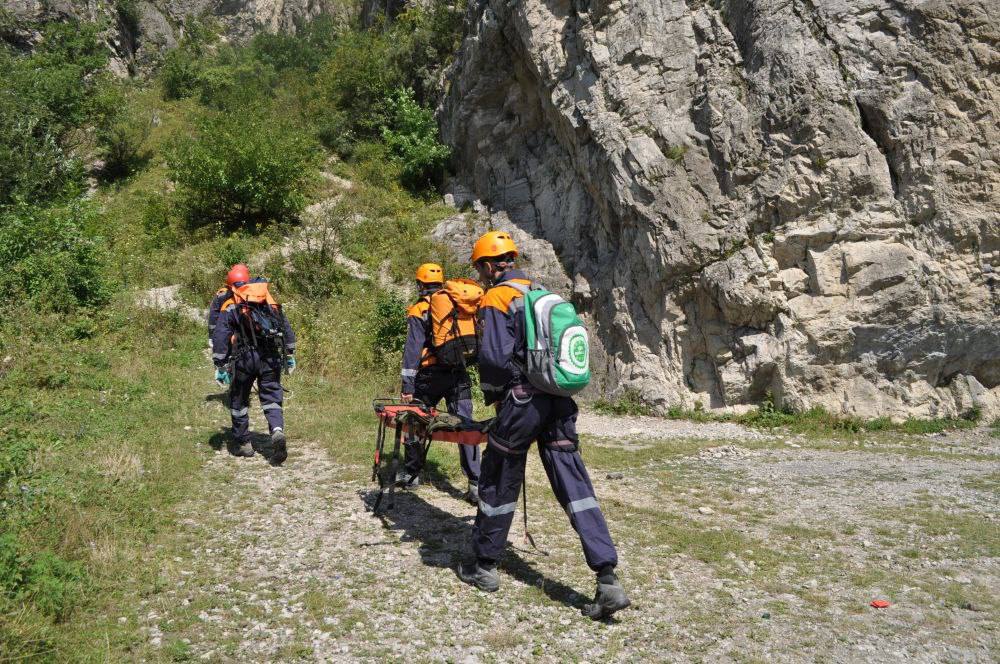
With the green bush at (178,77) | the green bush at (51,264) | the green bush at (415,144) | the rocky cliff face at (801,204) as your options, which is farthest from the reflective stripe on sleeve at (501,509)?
the green bush at (178,77)

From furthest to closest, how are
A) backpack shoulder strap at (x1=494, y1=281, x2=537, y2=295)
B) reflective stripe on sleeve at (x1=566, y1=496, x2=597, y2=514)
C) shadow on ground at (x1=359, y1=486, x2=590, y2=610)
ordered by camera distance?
shadow on ground at (x1=359, y1=486, x2=590, y2=610)
backpack shoulder strap at (x1=494, y1=281, x2=537, y2=295)
reflective stripe on sleeve at (x1=566, y1=496, x2=597, y2=514)

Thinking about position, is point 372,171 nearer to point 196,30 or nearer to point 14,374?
point 14,374

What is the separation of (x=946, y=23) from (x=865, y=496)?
30.8 feet

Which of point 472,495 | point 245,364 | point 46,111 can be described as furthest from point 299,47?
point 472,495

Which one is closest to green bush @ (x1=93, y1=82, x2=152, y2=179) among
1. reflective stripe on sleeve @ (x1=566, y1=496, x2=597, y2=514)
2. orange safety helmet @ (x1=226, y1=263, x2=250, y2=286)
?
orange safety helmet @ (x1=226, y1=263, x2=250, y2=286)

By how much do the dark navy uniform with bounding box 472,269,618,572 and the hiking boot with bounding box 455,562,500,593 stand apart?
0.19 ft

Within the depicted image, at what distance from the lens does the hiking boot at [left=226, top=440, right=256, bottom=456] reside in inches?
321

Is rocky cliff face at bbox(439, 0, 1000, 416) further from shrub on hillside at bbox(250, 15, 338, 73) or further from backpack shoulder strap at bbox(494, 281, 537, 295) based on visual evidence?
shrub on hillside at bbox(250, 15, 338, 73)

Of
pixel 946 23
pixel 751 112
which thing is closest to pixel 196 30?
pixel 751 112

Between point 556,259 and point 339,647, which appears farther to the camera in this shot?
point 556,259

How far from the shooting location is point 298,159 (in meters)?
19.9

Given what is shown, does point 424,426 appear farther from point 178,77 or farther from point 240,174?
point 178,77

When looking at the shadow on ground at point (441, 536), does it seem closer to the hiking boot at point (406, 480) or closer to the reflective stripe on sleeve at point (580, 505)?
the hiking boot at point (406, 480)

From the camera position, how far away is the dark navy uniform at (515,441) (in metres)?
4.49
